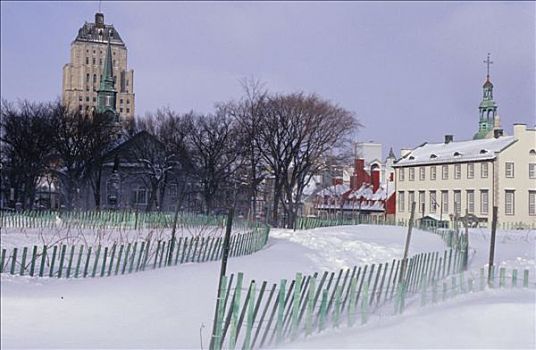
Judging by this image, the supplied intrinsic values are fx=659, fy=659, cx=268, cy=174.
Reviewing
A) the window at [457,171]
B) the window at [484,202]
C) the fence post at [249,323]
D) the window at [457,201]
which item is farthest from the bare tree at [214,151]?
the fence post at [249,323]

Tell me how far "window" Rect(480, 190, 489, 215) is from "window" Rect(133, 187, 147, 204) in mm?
13021

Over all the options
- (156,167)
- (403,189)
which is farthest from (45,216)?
(403,189)

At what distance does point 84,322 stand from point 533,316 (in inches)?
149

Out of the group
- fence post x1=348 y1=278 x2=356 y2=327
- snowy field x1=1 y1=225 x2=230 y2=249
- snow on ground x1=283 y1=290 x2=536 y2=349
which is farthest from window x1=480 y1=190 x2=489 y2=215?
snowy field x1=1 y1=225 x2=230 y2=249

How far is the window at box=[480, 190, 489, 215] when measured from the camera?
7529 mm

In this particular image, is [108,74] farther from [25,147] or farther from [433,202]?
[25,147]

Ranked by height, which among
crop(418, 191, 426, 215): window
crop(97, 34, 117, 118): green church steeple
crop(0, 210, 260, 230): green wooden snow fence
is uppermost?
crop(97, 34, 117, 118): green church steeple

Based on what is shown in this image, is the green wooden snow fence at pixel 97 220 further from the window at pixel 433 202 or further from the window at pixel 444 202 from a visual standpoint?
the window at pixel 444 202

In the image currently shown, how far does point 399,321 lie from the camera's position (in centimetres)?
538

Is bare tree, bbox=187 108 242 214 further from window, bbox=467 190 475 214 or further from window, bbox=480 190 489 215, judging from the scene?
window, bbox=480 190 489 215

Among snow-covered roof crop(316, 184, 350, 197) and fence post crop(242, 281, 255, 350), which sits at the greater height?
snow-covered roof crop(316, 184, 350, 197)

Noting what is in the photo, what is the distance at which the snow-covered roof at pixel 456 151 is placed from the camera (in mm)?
7742

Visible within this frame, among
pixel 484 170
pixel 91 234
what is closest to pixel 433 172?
pixel 484 170

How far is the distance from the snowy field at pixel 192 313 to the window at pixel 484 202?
0.87 m
